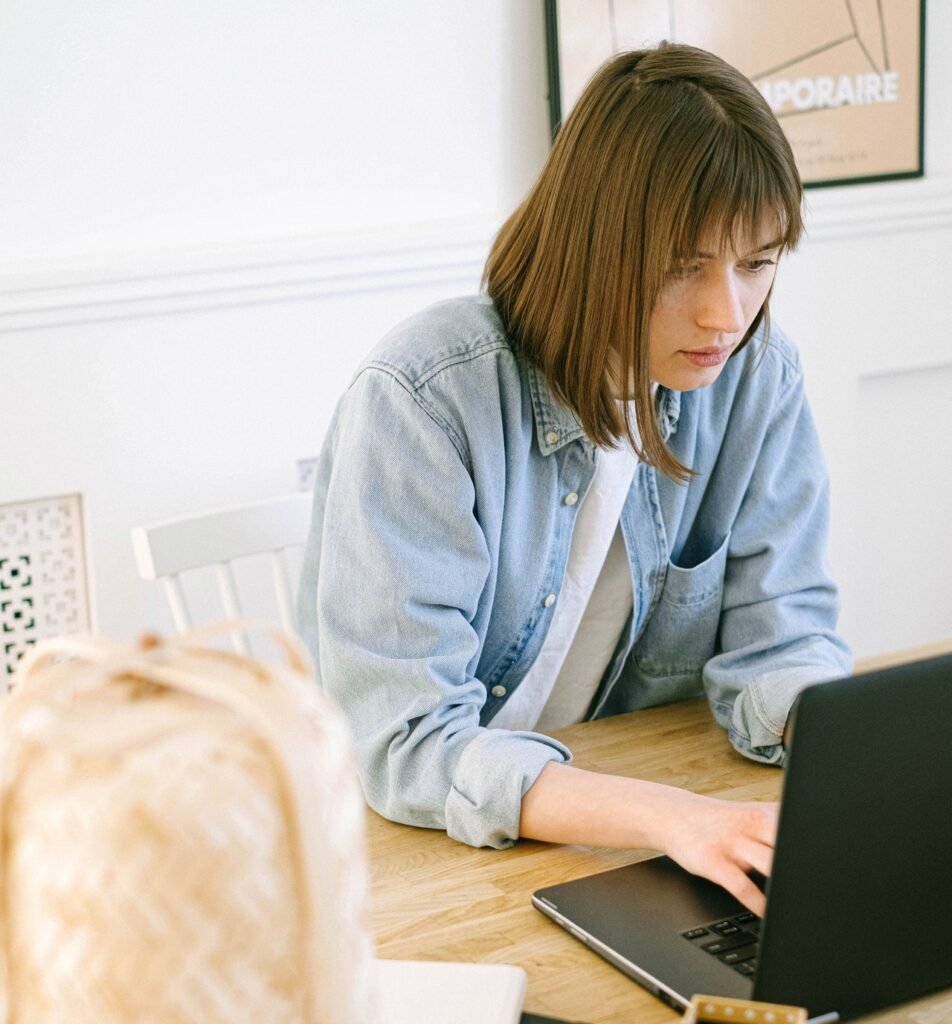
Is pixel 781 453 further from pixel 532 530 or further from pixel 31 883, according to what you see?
pixel 31 883

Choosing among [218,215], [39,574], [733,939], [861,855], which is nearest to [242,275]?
[218,215]

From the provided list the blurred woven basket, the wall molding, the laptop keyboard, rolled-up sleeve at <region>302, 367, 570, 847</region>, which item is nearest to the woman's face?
rolled-up sleeve at <region>302, 367, 570, 847</region>

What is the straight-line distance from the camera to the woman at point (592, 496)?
42.8 inches

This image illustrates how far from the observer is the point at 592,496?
131cm

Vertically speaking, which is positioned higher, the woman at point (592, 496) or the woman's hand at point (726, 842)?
the woman at point (592, 496)

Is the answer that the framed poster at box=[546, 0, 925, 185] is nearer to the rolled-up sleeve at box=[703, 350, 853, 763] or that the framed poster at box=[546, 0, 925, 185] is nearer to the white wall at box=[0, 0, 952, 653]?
the white wall at box=[0, 0, 952, 653]

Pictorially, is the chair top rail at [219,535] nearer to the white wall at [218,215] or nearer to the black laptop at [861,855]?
the white wall at [218,215]

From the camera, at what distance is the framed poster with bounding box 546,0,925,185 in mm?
2152

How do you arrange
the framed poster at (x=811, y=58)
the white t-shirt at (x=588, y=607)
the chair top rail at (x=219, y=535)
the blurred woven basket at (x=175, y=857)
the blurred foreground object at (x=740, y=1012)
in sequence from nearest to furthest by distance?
the blurred woven basket at (x=175, y=857) < the blurred foreground object at (x=740, y=1012) < the white t-shirt at (x=588, y=607) < the chair top rail at (x=219, y=535) < the framed poster at (x=811, y=58)

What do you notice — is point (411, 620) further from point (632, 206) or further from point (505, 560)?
point (632, 206)

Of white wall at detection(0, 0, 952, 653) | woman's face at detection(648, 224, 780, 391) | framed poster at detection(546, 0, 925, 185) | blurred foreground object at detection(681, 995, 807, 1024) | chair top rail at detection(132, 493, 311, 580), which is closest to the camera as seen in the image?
blurred foreground object at detection(681, 995, 807, 1024)

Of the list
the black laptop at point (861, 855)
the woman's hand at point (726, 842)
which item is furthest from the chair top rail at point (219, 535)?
the black laptop at point (861, 855)

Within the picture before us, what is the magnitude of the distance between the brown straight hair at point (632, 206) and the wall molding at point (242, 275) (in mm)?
817

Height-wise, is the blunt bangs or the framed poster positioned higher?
the framed poster
